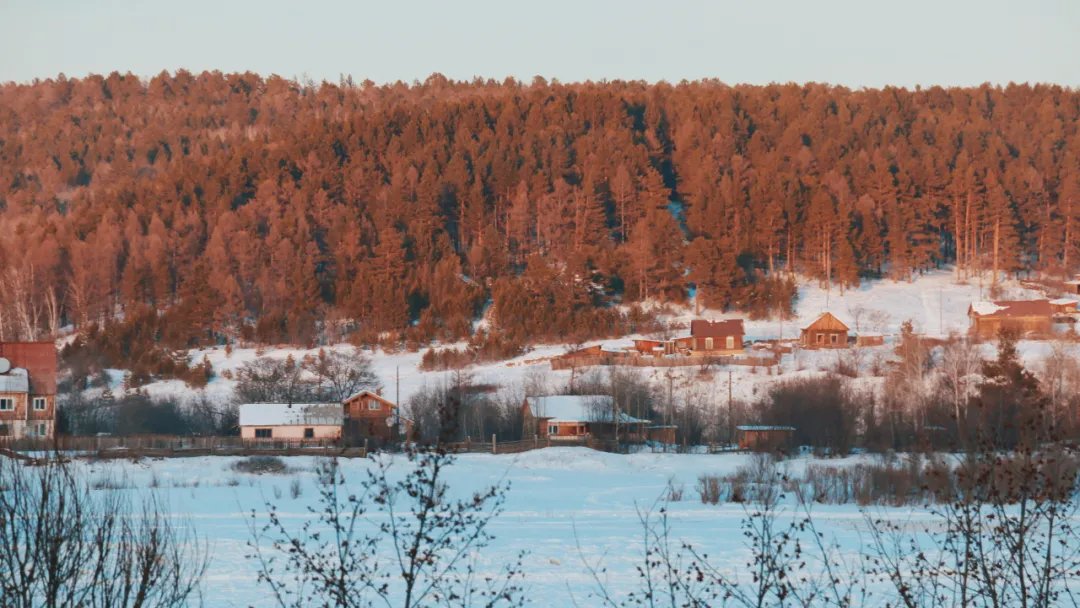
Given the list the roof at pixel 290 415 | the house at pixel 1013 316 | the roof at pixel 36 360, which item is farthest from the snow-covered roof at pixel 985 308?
the roof at pixel 36 360

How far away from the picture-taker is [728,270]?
73.1 m

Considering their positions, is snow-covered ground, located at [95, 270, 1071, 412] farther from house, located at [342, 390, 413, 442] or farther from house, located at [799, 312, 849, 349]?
house, located at [799, 312, 849, 349]

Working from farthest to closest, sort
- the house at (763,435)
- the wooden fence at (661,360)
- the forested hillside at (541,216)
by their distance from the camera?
the forested hillside at (541,216)
the wooden fence at (661,360)
the house at (763,435)

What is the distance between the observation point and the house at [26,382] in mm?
44406

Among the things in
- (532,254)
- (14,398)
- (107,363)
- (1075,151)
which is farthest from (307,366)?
(1075,151)

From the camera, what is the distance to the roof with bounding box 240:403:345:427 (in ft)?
150

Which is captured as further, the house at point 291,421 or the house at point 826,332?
the house at point 826,332

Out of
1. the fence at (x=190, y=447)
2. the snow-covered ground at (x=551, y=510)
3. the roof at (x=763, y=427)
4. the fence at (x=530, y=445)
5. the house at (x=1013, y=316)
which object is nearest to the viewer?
the snow-covered ground at (x=551, y=510)

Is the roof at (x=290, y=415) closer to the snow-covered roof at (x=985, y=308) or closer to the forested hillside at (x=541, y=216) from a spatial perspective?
the forested hillside at (x=541, y=216)

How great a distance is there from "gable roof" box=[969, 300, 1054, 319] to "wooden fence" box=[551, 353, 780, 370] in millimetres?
13368

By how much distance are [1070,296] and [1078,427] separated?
38.0m

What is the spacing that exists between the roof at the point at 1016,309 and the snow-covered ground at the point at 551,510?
1121 inches

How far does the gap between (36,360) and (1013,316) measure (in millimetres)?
46965

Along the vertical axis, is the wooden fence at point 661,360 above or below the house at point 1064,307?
below
